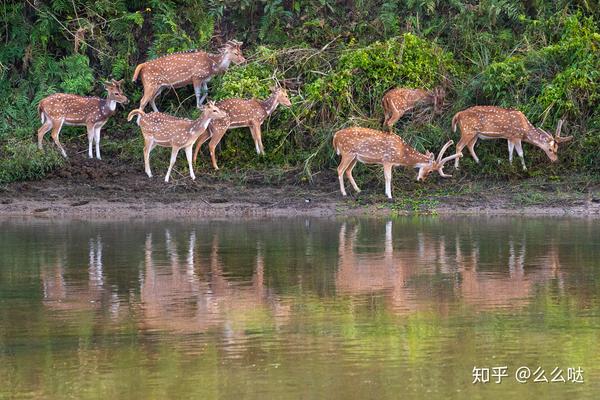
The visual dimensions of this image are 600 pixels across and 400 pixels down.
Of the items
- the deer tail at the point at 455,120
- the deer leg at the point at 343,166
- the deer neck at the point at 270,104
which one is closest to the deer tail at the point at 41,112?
the deer neck at the point at 270,104

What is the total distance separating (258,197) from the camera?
17.9m

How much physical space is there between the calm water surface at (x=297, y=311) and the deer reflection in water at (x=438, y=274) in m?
0.03

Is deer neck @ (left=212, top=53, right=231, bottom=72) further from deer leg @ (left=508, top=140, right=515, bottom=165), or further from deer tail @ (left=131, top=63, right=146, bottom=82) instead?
deer leg @ (left=508, top=140, right=515, bottom=165)

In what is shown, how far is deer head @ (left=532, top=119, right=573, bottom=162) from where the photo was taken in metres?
18.1

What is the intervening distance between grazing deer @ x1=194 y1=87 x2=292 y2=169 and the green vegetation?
0.33 metres

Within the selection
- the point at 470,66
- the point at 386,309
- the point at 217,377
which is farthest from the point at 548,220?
the point at 217,377

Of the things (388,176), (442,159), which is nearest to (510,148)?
(442,159)

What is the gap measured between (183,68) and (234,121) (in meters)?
1.32

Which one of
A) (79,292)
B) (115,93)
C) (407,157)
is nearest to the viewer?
(79,292)

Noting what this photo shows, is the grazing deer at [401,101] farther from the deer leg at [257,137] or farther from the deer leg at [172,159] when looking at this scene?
the deer leg at [172,159]

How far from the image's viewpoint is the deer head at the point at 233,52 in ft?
64.5

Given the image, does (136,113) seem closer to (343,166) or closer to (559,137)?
(343,166)

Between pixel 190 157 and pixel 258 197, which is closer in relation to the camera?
pixel 258 197

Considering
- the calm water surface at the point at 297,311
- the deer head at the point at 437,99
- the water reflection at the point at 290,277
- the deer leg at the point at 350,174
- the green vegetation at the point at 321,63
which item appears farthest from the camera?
the deer head at the point at 437,99
